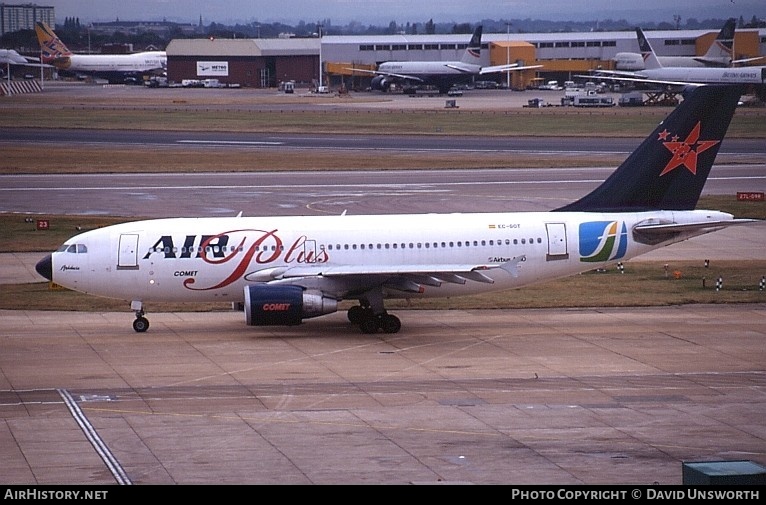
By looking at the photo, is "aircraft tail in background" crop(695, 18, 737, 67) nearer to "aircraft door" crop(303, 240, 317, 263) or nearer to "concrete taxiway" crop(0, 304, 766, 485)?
"concrete taxiway" crop(0, 304, 766, 485)

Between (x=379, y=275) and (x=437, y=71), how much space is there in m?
145

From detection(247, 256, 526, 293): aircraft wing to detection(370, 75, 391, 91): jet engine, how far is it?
149 meters

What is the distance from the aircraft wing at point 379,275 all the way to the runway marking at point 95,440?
9.44 m

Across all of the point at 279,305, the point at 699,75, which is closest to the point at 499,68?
the point at 699,75

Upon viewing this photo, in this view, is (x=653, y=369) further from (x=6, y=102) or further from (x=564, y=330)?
(x=6, y=102)

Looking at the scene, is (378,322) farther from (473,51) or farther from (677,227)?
(473,51)

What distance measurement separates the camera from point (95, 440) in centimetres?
2680

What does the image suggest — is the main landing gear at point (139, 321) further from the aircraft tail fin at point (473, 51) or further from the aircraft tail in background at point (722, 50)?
the aircraft tail fin at point (473, 51)

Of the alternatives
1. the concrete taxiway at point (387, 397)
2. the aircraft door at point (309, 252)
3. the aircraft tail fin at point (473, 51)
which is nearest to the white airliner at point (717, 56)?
the aircraft tail fin at point (473, 51)

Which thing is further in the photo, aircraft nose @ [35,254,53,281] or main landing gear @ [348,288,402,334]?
main landing gear @ [348,288,402,334]

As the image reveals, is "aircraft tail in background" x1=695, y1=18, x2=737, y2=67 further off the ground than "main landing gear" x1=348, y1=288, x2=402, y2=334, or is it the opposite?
"aircraft tail in background" x1=695, y1=18, x2=737, y2=67

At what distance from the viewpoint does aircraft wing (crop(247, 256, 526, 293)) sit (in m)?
38.0

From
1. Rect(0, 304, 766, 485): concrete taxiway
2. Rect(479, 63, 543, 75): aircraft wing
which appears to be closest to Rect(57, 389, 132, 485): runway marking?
Rect(0, 304, 766, 485): concrete taxiway

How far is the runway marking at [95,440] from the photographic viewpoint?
79.1 ft
